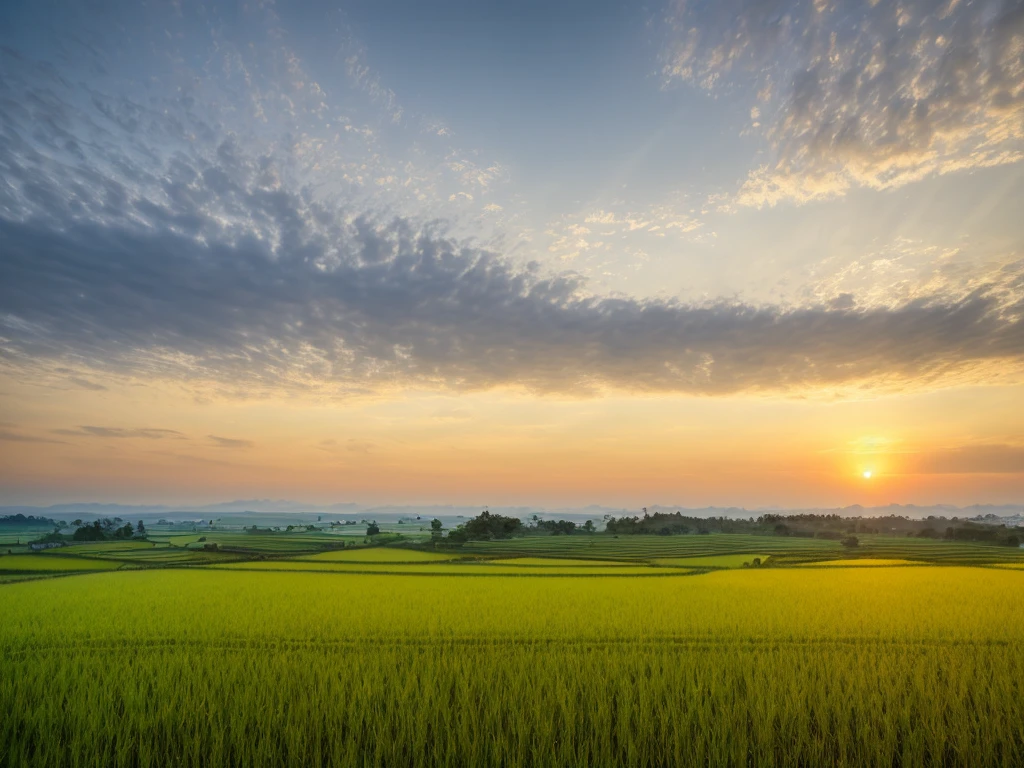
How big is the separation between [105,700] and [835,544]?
171 feet

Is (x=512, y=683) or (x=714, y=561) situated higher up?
(x=512, y=683)

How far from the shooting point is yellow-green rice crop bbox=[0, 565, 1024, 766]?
5.26 meters

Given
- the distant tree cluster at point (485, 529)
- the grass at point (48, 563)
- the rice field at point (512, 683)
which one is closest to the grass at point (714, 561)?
the rice field at point (512, 683)

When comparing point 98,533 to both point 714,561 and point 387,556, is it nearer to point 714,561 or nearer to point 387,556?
point 387,556

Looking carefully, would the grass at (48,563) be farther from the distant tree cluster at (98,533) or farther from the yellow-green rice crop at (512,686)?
the yellow-green rice crop at (512,686)

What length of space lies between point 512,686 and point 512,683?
0.13m

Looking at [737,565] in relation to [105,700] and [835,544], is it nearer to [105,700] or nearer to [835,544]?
[835,544]

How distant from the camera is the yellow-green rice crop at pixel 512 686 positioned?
5.26 m

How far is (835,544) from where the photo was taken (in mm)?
45156

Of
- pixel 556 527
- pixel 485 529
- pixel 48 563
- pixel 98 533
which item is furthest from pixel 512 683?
pixel 556 527

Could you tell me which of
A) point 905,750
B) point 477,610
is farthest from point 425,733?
point 477,610

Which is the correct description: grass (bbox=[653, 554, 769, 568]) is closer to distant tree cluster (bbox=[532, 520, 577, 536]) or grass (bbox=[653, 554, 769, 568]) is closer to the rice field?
the rice field

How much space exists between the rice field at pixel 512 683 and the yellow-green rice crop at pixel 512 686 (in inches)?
1.5

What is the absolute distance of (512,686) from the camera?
20.7 feet
